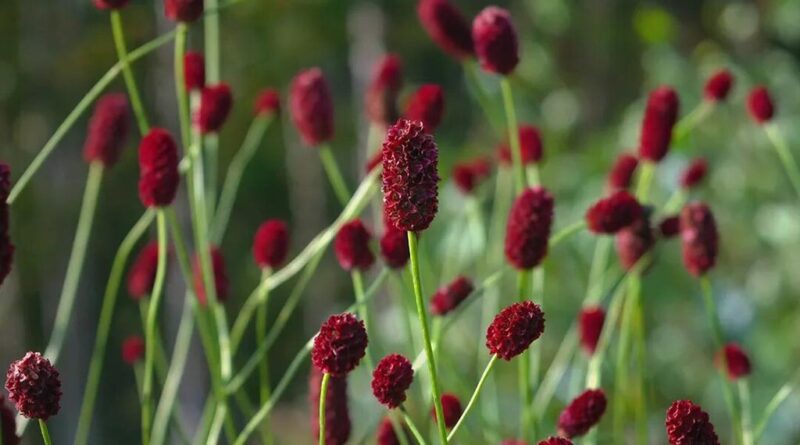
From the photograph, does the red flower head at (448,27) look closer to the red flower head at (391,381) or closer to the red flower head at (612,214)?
the red flower head at (612,214)

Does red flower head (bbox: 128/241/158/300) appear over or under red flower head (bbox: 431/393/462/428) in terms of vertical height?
over

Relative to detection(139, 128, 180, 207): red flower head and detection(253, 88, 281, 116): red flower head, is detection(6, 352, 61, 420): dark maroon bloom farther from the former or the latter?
detection(253, 88, 281, 116): red flower head

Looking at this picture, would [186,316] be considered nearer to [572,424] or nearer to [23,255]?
[572,424]

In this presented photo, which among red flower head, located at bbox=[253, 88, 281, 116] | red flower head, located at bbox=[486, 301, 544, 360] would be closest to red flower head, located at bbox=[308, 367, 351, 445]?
red flower head, located at bbox=[486, 301, 544, 360]

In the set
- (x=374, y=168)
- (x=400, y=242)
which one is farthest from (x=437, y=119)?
(x=400, y=242)

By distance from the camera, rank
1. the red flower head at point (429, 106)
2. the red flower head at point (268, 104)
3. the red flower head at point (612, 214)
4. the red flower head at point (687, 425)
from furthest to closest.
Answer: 1. the red flower head at point (268, 104)
2. the red flower head at point (429, 106)
3. the red flower head at point (612, 214)
4. the red flower head at point (687, 425)

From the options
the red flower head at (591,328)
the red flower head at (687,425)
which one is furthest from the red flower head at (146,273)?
the red flower head at (687,425)

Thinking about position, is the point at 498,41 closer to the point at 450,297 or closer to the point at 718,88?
the point at 450,297
